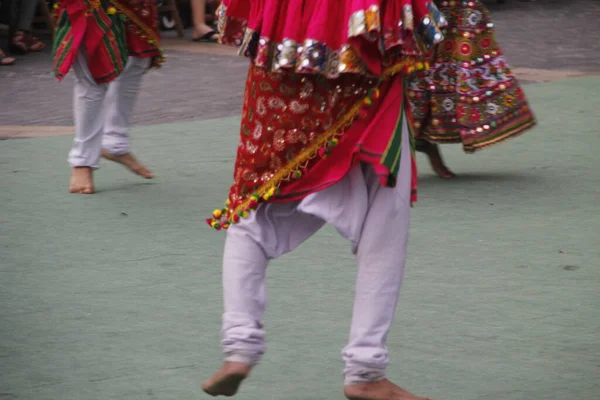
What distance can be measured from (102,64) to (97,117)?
27 centimetres

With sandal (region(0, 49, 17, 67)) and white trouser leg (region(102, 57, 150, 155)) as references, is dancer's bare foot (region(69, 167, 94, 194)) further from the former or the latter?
sandal (region(0, 49, 17, 67))

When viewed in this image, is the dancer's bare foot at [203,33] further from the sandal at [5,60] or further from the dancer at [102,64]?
the dancer at [102,64]

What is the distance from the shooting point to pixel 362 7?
110 inches

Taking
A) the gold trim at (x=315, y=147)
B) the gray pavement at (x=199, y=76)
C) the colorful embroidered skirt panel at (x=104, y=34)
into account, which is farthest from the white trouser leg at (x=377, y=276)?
the gray pavement at (x=199, y=76)

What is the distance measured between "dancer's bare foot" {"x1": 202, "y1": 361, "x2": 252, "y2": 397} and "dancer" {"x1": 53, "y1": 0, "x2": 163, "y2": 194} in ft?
9.88

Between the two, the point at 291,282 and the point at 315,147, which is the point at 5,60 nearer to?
the point at 291,282

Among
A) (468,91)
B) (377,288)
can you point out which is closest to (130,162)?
(468,91)

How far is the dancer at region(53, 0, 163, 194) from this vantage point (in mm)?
5574

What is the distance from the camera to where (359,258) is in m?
2.96

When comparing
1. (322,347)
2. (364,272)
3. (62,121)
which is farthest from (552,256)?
(62,121)

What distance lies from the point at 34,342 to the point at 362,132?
4.30ft

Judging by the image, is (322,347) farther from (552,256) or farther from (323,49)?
(552,256)

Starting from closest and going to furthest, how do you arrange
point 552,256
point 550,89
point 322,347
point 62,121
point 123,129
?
point 322,347 < point 552,256 < point 123,129 < point 62,121 < point 550,89

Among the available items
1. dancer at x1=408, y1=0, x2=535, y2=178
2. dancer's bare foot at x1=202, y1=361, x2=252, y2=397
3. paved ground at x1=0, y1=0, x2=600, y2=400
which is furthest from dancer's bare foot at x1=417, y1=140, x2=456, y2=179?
dancer's bare foot at x1=202, y1=361, x2=252, y2=397
